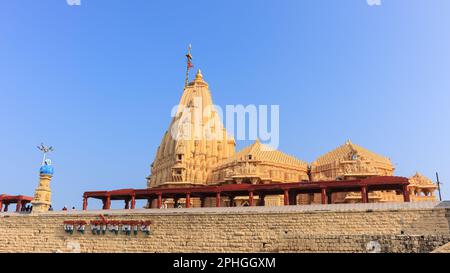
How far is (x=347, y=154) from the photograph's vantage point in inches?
1682

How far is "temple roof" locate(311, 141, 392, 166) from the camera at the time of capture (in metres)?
42.4

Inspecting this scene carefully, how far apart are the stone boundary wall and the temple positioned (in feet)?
15.6

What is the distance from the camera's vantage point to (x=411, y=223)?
77.0 feet

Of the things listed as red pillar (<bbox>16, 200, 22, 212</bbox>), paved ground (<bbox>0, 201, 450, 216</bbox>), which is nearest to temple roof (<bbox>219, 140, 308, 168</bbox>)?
paved ground (<bbox>0, 201, 450, 216</bbox>)

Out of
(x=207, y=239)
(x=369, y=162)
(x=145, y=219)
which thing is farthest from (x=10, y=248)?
(x=369, y=162)

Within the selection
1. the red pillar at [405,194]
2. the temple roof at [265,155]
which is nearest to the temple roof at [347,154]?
the temple roof at [265,155]

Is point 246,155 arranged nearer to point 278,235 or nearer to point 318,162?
point 318,162

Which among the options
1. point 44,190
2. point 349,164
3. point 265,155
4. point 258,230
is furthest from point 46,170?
point 349,164

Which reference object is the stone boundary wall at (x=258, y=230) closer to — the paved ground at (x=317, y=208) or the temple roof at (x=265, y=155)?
the paved ground at (x=317, y=208)

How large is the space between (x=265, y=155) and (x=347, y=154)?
9.30 metres

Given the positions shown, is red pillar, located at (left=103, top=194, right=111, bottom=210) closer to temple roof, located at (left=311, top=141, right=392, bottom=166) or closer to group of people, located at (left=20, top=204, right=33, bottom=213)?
group of people, located at (left=20, top=204, right=33, bottom=213)

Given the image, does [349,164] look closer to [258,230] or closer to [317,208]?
[317,208]

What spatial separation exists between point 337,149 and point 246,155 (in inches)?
434

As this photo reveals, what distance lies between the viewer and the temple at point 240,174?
31734 mm
